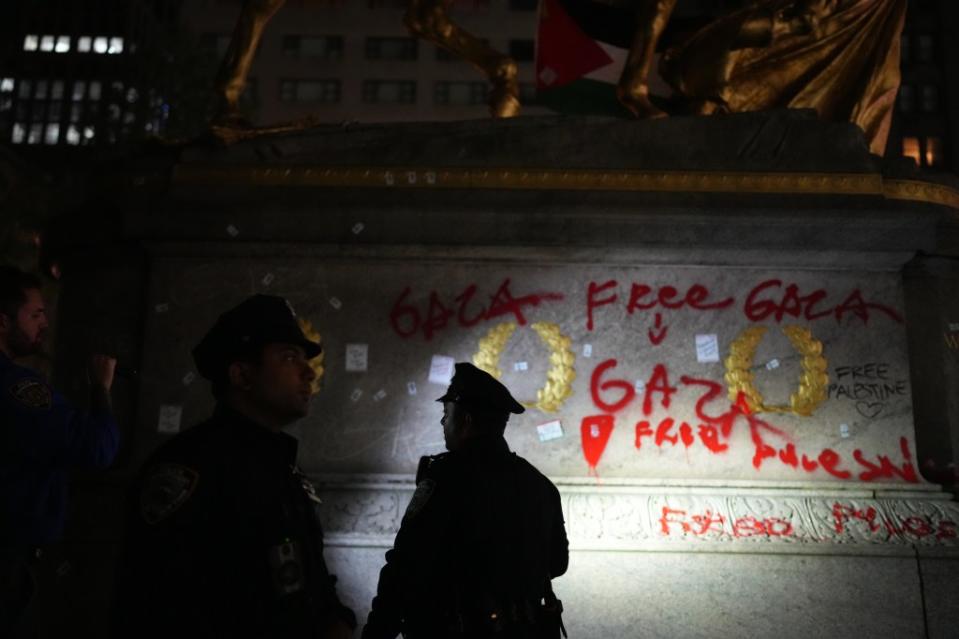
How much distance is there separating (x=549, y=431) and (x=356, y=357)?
1466mm

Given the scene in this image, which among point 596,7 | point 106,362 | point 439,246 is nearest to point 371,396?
point 439,246

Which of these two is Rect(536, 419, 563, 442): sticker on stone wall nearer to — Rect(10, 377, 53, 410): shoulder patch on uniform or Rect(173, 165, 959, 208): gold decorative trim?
Rect(173, 165, 959, 208): gold decorative trim

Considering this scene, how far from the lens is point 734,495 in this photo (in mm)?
5543

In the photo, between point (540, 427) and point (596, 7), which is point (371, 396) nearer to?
point (540, 427)

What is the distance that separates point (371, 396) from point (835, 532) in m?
3.21

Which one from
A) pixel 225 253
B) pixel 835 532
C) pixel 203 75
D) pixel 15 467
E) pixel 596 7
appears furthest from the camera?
pixel 203 75

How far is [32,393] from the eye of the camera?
3.50 meters

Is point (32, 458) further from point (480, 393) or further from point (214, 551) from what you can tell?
point (480, 393)

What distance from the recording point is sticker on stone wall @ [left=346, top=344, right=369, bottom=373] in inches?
235

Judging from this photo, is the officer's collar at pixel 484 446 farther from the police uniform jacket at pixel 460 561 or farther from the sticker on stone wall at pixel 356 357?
the sticker on stone wall at pixel 356 357

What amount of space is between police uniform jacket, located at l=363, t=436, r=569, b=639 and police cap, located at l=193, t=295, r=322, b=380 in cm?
105

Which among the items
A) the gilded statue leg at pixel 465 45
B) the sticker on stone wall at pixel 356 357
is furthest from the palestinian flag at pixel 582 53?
the sticker on stone wall at pixel 356 357

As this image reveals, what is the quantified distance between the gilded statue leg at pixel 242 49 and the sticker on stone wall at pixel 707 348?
4.39 m

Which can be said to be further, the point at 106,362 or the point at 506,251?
the point at 506,251
